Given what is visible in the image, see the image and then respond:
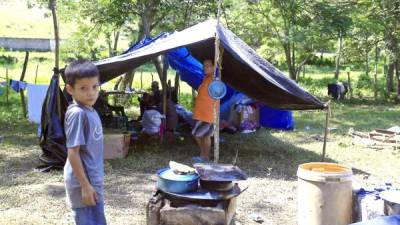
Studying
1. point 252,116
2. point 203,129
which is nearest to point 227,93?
point 252,116

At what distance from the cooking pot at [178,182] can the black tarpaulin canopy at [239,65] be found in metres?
2.22

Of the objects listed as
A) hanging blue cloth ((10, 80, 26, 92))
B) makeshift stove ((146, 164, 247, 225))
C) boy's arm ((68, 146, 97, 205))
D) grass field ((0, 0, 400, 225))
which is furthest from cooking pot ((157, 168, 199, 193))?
hanging blue cloth ((10, 80, 26, 92))

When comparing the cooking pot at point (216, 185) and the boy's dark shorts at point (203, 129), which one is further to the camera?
the boy's dark shorts at point (203, 129)

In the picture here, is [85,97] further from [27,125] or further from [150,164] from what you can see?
[27,125]

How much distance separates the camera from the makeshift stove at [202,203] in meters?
3.64

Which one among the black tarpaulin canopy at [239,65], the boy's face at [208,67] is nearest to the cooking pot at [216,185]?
the black tarpaulin canopy at [239,65]

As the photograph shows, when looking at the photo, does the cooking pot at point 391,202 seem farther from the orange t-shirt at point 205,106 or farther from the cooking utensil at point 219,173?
the orange t-shirt at point 205,106

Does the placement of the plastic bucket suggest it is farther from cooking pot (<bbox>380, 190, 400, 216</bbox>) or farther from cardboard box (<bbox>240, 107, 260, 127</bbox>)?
cardboard box (<bbox>240, 107, 260, 127</bbox>)

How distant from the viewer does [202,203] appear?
372 cm

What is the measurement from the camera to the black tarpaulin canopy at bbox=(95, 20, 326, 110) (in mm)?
5898

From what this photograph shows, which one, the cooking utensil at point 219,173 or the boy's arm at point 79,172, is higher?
the boy's arm at point 79,172

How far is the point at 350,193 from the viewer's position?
3848 mm

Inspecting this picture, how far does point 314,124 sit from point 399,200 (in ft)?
23.5

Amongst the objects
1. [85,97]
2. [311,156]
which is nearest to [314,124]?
[311,156]
